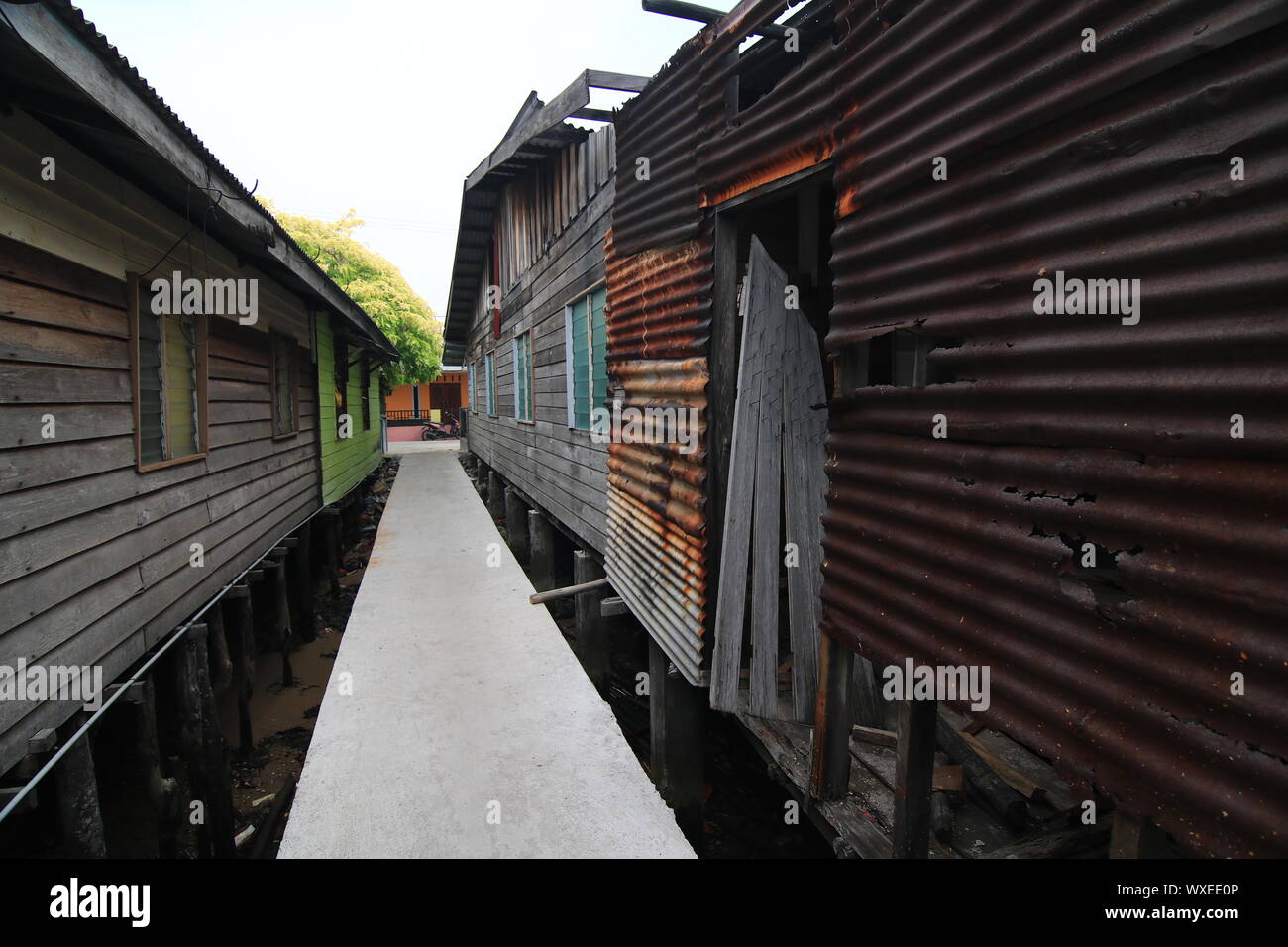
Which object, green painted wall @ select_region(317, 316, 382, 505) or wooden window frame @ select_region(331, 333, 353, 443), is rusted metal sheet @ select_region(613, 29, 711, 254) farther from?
wooden window frame @ select_region(331, 333, 353, 443)

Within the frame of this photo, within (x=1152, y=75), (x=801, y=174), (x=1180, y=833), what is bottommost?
(x=1180, y=833)

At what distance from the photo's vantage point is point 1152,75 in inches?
61.6

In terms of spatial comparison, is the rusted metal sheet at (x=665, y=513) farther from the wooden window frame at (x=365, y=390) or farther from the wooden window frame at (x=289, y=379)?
the wooden window frame at (x=365, y=390)

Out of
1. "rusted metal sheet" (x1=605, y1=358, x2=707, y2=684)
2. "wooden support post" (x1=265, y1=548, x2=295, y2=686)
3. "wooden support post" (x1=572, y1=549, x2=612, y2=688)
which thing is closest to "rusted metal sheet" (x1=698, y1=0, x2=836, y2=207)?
"rusted metal sheet" (x1=605, y1=358, x2=707, y2=684)

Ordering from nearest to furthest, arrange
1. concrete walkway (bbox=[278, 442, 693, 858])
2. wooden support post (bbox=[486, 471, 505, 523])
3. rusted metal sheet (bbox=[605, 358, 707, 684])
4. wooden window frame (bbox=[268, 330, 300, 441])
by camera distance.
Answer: concrete walkway (bbox=[278, 442, 693, 858]), rusted metal sheet (bbox=[605, 358, 707, 684]), wooden window frame (bbox=[268, 330, 300, 441]), wooden support post (bbox=[486, 471, 505, 523])

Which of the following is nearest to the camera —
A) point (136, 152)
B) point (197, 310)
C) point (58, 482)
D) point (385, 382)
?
point (58, 482)

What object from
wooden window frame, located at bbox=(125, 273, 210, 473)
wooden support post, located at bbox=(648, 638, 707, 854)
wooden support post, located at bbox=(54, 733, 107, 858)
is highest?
wooden window frame, located at bbox=(125, 273, 210, 473)

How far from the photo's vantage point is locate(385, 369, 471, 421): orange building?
4391cm

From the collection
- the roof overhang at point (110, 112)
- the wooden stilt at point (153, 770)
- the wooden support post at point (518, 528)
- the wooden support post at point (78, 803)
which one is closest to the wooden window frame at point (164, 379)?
the roof overhang at point (110, 112)

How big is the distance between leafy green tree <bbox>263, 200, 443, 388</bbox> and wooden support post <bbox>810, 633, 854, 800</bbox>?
25855 mm

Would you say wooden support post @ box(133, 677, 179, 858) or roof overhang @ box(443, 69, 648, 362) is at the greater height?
roof overhang @ box(443, 69, 648, 362)

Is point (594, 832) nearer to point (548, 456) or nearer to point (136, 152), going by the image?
point (136, 152)

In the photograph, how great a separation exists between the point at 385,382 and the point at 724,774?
77.9 feet
